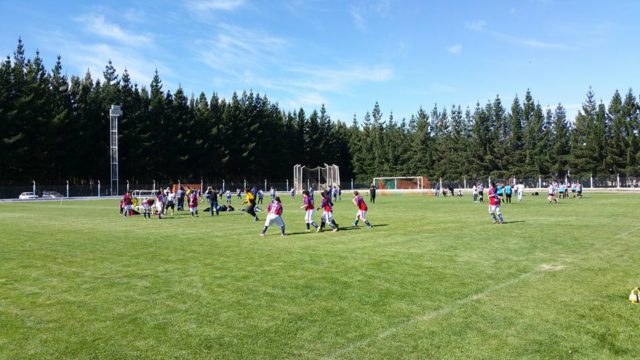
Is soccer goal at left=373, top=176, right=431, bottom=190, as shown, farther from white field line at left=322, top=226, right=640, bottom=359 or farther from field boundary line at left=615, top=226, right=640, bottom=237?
white field line at left=322, top=226, right=640, bottom=359

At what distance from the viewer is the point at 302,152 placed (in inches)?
3905

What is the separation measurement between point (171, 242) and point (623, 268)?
1215cm

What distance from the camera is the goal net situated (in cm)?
7343

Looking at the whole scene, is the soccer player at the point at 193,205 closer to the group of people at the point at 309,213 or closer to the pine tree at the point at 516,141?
the group of people at the point at 309,213

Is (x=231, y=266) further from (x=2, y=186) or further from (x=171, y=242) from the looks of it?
(x=2, y=186)

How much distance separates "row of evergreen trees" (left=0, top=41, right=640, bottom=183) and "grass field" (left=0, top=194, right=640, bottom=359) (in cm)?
5622

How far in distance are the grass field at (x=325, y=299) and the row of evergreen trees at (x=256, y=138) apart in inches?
2213

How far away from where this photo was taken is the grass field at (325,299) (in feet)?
19.3

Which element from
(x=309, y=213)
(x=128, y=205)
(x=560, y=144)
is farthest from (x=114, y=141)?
(x=560, y=144)

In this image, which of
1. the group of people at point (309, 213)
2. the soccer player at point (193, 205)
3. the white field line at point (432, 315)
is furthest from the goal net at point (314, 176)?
the white field line at point (432, 315)

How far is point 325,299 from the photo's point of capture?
7.96 metres

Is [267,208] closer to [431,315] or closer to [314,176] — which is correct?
[431,315]

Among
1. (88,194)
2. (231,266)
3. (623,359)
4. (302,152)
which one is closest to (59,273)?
(231,266)

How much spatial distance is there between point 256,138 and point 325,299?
8227cm
